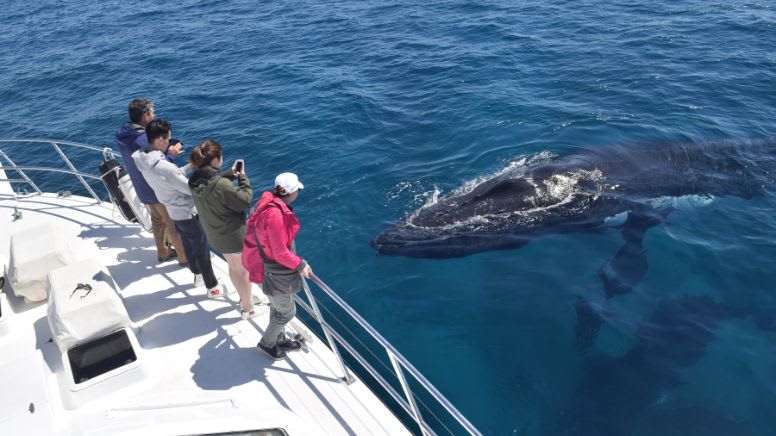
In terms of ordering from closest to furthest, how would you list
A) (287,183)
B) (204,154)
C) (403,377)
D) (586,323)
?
(403,377), (287,183), (204,154), (586,323)

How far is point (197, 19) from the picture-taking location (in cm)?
3341

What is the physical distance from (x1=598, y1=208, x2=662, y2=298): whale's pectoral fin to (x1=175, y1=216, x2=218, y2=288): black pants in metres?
7.58

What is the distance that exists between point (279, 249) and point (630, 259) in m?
8.50

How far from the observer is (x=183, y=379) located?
7324 mm

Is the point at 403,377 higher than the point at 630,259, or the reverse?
the point at 403,377

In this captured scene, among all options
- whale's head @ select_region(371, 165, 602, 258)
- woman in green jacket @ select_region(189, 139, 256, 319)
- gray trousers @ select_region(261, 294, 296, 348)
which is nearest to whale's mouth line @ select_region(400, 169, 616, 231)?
whale's head @ select_region(371, 165, 602, 258)

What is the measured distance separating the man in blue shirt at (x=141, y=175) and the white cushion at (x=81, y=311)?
5.70 ft

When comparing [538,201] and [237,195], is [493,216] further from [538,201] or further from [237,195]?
[237,195]

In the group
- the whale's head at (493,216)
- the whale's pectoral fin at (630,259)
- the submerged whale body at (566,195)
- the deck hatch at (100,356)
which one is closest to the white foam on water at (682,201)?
the submerged whale body at (566,195)

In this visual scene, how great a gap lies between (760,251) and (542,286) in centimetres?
506

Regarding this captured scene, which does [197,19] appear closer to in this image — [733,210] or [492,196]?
[492,196]

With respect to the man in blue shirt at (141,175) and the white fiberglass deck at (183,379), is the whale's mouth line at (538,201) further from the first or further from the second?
the man in blue shirt at (141,175)

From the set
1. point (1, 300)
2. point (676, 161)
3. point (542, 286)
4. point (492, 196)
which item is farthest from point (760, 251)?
point (1, 300)

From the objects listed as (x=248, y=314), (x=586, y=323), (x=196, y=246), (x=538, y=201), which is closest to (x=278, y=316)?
(x=248, y=314)
